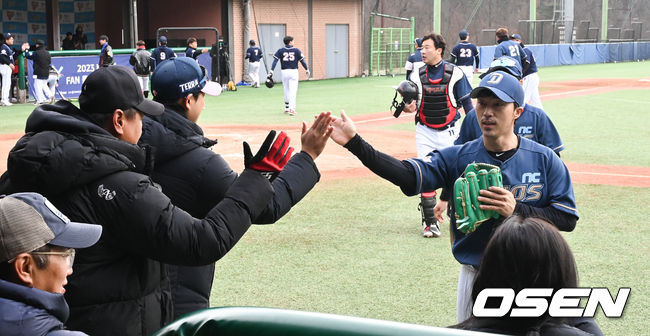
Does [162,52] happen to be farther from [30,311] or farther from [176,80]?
[30,311]

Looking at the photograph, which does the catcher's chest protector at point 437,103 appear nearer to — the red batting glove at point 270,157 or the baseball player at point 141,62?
the red batting glove at point 270,157

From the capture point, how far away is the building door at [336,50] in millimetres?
40656

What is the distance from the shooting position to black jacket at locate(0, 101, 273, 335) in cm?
308

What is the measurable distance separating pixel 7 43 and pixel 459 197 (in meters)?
25.3

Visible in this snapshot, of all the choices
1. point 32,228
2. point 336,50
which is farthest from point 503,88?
point 336,50

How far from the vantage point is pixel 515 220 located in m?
2.79

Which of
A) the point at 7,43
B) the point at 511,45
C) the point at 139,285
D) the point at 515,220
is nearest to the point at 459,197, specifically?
the point at 515,220

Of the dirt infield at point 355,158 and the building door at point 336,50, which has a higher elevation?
the building door at point 336,50

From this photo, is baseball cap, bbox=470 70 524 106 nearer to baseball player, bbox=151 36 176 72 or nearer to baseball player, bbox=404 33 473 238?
baseball player, bbox=404 33 473 238

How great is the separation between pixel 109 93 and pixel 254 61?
3115 cm

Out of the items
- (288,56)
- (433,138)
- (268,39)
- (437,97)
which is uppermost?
(268,39)

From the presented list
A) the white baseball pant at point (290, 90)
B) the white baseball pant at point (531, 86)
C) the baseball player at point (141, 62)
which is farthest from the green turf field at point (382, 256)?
the baseball player at point (141, 62)

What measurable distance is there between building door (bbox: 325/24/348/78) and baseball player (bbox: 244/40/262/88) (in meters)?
6.58

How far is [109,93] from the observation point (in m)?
3.37
